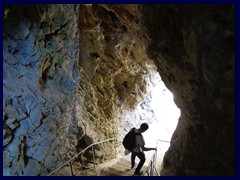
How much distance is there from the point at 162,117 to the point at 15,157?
10770 millimetres

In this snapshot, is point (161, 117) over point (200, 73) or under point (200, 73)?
under

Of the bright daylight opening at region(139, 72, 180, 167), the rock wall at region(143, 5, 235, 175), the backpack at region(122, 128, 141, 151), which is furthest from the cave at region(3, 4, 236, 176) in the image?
the bright daylight opening at region(139, 72, 180, 167)

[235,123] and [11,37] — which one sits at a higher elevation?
[11,37]

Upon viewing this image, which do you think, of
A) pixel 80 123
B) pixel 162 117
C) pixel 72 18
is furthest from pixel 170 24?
pixel 162 117

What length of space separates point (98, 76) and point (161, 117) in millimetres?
6878

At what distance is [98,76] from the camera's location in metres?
9.78

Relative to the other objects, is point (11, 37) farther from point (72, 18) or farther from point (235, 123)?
point (235, 123)

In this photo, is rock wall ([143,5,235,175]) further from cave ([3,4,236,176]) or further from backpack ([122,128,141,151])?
backpack ([122,128,141,151])

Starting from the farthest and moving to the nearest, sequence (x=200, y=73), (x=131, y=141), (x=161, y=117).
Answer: (x=161, y=117)
(x=131, y=141)
(x=200, y=73)

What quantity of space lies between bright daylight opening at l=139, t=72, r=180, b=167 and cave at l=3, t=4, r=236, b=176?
14.5ft

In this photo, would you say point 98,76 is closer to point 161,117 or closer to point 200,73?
point 200,73

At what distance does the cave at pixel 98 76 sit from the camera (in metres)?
4.77

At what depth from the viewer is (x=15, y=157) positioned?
5969mm

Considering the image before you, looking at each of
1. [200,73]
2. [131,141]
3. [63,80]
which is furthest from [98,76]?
[200,73]
